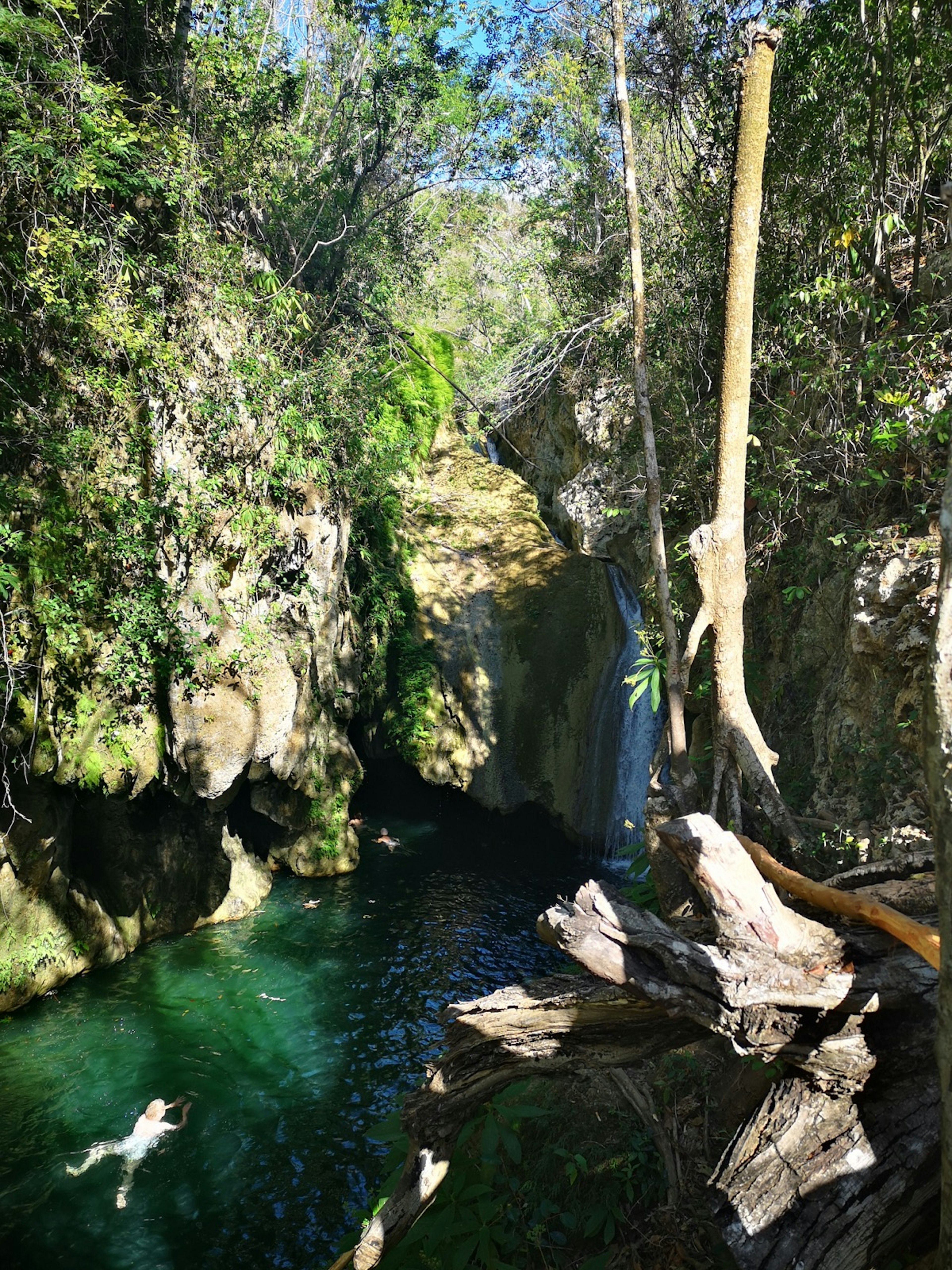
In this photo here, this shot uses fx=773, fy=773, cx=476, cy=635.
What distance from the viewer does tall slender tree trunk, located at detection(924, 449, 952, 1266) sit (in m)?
2.22

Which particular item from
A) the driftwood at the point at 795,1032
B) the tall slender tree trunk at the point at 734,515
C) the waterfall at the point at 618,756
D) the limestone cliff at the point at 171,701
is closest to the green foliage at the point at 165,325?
the limestone cliff at the point at 171,701

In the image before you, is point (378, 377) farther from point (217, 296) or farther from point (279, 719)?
point (279, 719)

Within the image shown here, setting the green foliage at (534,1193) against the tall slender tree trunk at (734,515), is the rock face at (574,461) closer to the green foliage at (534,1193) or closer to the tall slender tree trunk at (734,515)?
the tall slender tree trunk at (734,515)

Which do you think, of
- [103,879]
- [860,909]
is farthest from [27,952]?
[860,909]

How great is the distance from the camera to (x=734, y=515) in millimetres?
6184

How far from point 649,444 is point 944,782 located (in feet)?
18.8

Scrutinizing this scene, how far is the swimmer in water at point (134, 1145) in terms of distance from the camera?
6457 mm

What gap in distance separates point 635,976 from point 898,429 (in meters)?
4.66

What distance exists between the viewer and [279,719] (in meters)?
10.4

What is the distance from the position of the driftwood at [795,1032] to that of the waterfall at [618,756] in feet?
29.9

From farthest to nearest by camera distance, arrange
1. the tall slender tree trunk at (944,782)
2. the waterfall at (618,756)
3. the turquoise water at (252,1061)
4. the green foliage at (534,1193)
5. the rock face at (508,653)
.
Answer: the rock face at (508,653) < the waterfall at (618,756) < the turquoise water at (252,1061) < the green foliage at (534,1193) < the tall slender tree trunk at (944,782)

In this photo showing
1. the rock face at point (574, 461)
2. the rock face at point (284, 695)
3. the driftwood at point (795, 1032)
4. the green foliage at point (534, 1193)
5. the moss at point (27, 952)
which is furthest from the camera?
the rock face at point (574, 461)

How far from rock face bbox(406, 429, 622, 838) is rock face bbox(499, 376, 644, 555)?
3.09 ft

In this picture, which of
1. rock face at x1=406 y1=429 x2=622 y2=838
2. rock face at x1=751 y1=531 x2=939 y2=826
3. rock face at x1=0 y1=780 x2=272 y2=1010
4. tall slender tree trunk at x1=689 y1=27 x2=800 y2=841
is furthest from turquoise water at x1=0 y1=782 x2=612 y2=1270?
rock face at x1=751 y1=531 x2=939 y2=826
